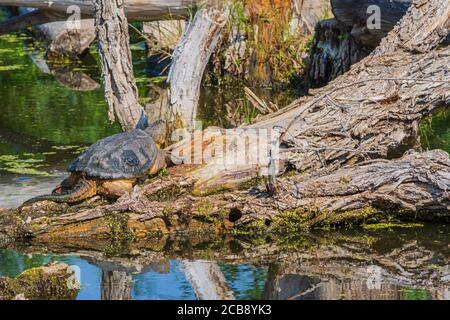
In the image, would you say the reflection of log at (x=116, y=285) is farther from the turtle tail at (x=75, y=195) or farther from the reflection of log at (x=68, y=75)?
the reflection of log at (x=68, y=75)

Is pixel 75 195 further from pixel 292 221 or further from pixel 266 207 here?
pixel 292 221

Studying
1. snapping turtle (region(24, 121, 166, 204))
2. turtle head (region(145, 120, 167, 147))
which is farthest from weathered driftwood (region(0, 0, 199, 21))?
snapping turtle (region(24, 121, 166, 204))

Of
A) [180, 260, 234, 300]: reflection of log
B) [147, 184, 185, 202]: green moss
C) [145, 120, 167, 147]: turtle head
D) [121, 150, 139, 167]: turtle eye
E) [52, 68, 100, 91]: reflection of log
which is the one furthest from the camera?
[52, 68, 100, 91]: reflection of log

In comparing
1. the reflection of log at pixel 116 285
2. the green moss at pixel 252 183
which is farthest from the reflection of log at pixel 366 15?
the reflection of log at pixel 116 285

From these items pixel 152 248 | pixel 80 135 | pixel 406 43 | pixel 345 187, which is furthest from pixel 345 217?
pixel 80 135

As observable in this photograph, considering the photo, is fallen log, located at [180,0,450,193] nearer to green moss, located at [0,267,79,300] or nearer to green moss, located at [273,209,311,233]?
green moss, located at [273,209,311,233]

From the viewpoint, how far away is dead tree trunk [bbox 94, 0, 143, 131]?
7.70m

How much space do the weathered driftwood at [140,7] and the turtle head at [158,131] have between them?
3.05 m

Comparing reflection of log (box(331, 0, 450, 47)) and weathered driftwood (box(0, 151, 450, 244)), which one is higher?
reflection of log (box(331, 0, 450, 47))

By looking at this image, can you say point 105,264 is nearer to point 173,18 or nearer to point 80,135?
point 80,135

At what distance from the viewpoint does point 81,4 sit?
1053 centimetres

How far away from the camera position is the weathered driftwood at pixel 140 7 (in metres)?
10.5

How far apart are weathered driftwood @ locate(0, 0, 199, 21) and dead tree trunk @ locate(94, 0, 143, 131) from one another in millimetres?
2698

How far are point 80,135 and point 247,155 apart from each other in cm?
268
